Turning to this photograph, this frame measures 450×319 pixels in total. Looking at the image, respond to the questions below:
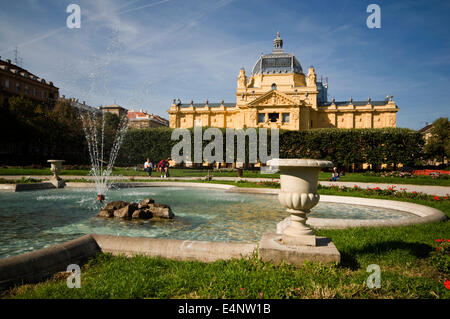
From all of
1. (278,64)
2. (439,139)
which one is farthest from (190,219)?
(439,139)

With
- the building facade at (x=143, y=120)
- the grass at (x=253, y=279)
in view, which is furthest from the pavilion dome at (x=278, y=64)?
the grass at (x=253, y=279)

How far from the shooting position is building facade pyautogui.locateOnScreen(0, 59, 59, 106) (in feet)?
165

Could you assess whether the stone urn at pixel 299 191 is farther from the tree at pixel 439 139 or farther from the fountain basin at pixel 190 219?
the tree at pixel 439 139

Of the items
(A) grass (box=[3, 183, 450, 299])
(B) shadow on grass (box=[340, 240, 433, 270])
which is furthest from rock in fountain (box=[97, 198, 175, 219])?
(B) shadow on grass (box=[340, 240, 433, 270])

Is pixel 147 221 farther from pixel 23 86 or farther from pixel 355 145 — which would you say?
pixel 23 86

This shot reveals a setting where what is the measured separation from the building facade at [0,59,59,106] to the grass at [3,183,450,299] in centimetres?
5623

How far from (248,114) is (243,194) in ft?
141

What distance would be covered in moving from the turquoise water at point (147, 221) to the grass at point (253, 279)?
217 centimetres

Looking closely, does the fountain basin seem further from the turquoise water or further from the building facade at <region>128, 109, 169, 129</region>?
the building facade at <region>128, 109, 169, 129</region>

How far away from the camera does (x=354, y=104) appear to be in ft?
194

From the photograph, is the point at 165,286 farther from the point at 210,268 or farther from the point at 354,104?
the point at 354,104

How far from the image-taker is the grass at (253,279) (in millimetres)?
3135

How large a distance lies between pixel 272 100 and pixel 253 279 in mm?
53302
